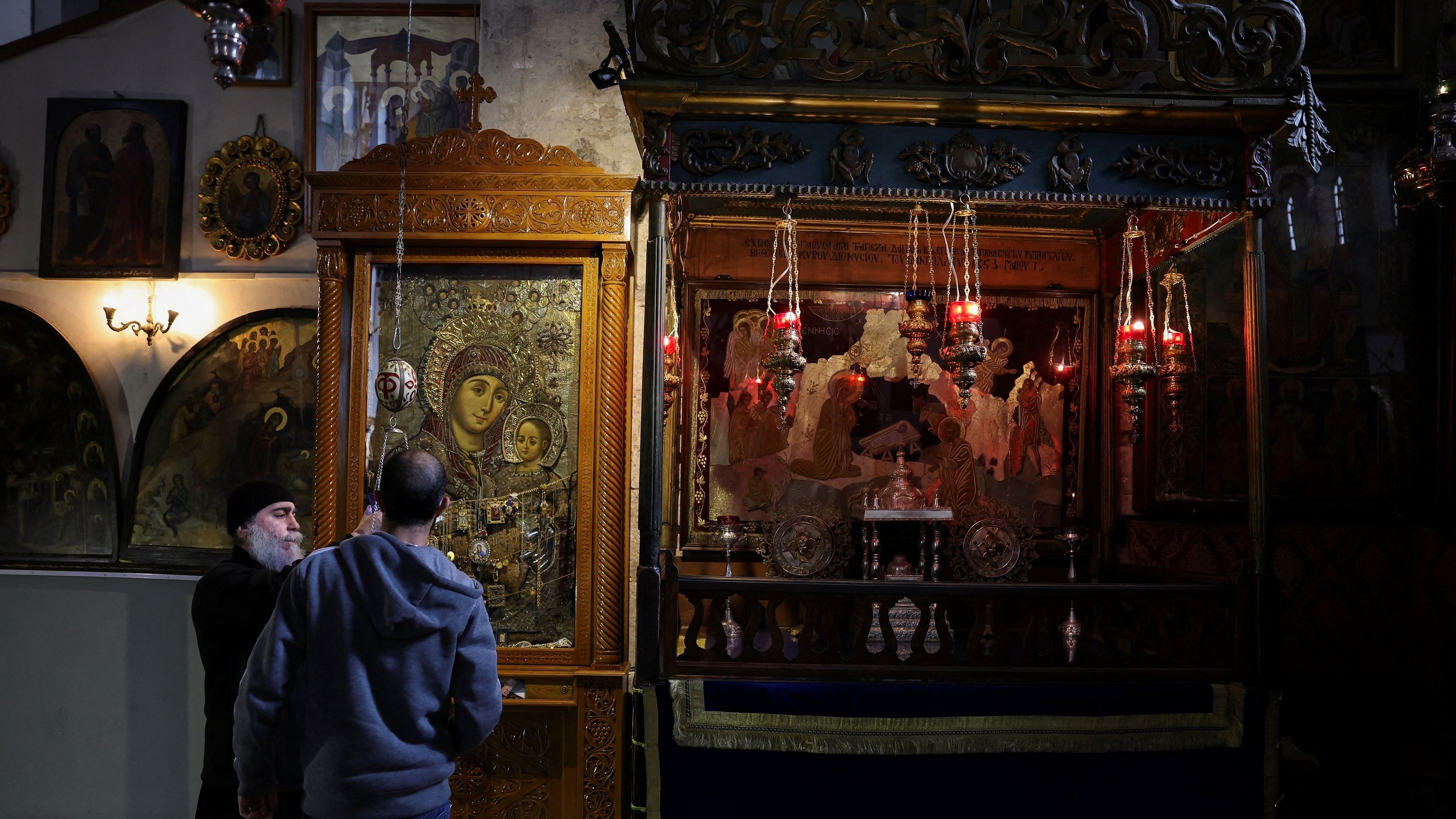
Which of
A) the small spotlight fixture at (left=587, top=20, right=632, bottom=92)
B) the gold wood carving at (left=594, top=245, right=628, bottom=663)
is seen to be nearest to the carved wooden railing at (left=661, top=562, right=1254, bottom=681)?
the gold wood carving at (left=594, top=245, right=628, bottom=663)

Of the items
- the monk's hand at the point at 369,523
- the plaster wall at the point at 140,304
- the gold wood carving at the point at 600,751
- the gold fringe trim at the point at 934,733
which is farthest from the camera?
the plaster wall at the point at 140,304

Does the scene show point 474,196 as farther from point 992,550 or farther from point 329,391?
point 992,550

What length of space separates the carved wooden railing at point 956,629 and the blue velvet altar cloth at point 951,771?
9 centimetres

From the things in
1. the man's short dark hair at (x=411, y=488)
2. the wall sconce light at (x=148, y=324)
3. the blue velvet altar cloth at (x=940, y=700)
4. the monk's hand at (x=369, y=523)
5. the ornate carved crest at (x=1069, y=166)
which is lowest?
the blue velvet altar cloth at (x=940, y=700)

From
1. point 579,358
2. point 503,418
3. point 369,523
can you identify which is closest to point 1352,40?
point 579,358

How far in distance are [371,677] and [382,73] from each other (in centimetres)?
490

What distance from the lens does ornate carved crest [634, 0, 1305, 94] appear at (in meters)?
4.09

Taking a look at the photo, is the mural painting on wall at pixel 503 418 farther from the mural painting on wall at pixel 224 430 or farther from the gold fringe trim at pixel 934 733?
the mural painting on wall at pixel 224 430

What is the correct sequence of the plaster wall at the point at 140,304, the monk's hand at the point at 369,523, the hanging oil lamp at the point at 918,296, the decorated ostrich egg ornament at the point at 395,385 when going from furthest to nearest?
the plaster wall at the point at 140,304
the hanging oil lamp at the point at 918,296
the decorated ostrich egg ornament at the point at 395,385
the monk's hand at the point at 369,523

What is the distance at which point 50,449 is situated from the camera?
605 cm

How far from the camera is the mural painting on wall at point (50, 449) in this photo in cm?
598

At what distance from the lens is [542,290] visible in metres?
4.79

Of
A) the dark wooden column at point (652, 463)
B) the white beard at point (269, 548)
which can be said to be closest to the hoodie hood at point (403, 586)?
the white beard at point (269, 548)

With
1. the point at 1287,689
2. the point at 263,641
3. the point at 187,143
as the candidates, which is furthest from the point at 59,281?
the point at 1287,689
